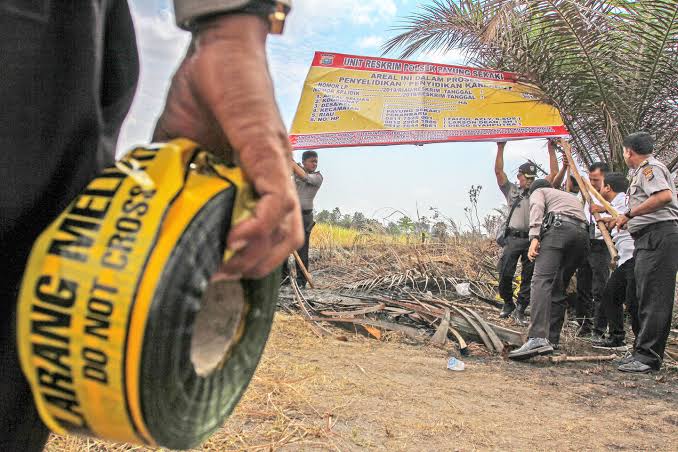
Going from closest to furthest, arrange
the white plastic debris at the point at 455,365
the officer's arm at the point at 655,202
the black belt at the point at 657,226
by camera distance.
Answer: the white plastic debris at the point at 455,365, the officer's arm at the point at 655,202, the black belt at the point at 657,226

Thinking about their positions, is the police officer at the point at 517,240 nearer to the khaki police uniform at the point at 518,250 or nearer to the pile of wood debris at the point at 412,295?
the khaki police uniform at the point at 518,250

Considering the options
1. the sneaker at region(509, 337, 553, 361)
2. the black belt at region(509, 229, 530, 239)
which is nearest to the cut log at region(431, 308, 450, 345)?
the sneaker at region(509, 337, 553, 361)

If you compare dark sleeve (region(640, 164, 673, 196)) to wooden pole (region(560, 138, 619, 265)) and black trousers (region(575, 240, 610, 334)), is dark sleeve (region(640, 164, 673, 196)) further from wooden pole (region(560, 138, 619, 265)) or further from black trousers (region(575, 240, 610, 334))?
black trousers (region(575, 240, 610, 334))

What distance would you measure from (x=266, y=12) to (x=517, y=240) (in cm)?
643

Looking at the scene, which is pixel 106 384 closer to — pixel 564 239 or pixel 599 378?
pixel 599 378

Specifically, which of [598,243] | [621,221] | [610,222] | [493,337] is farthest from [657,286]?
[598,243]

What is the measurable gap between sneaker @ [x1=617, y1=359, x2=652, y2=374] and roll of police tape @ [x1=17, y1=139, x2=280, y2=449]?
4.66 meters

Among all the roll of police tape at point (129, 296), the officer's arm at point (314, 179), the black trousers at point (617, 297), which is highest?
the roll of police tape at point (129, 296)

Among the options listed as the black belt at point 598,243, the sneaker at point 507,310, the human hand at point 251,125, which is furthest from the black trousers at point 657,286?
the human hand at point 251,125

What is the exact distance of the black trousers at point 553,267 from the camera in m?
4.62

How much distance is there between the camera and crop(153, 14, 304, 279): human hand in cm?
65

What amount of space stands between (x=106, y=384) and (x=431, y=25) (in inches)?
299

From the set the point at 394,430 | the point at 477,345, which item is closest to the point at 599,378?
the point at 477,345

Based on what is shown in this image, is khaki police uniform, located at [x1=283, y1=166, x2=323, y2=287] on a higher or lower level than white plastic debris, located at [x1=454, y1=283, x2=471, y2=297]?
higher
